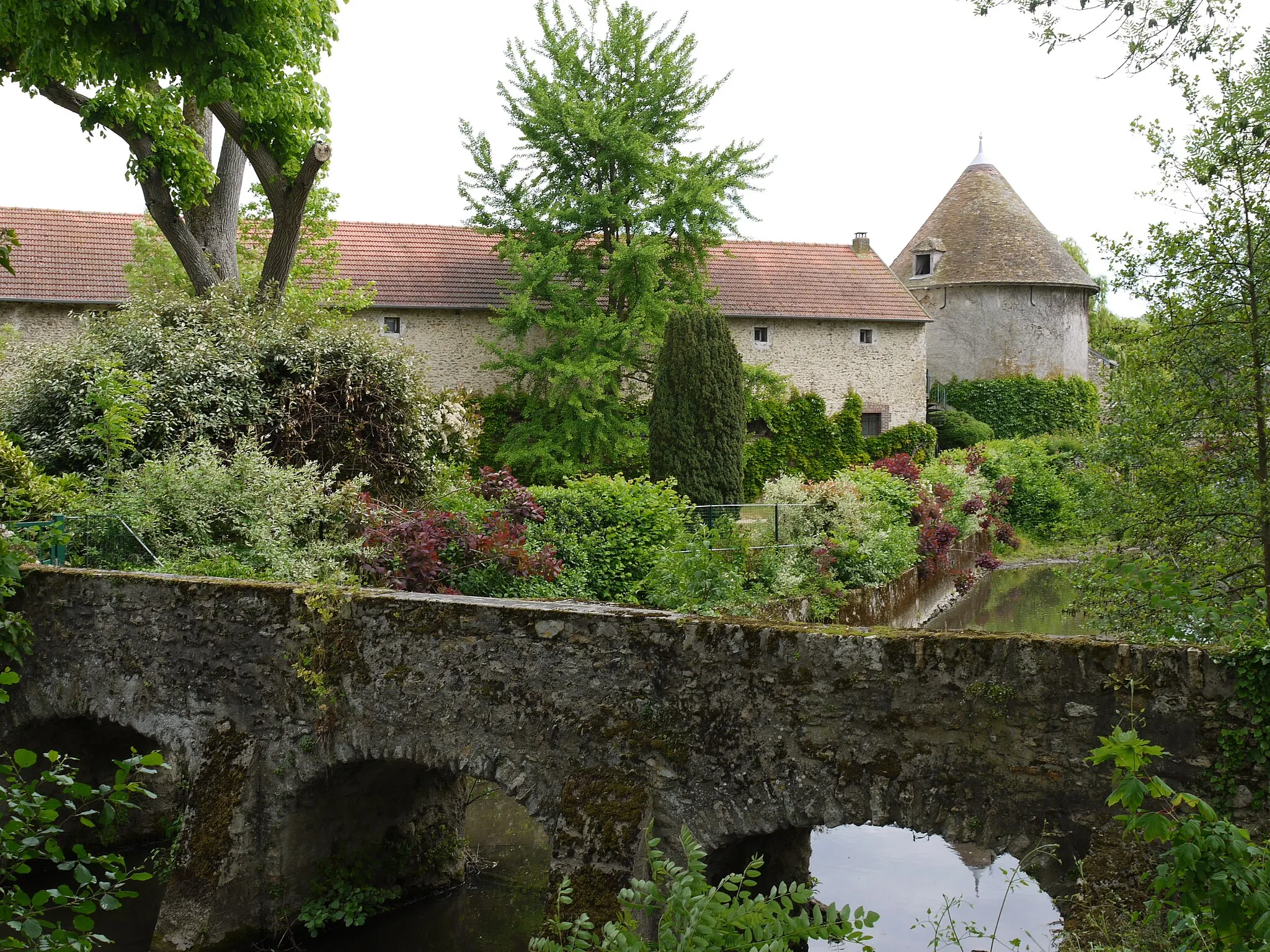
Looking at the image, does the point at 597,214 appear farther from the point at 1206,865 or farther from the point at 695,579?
the point at 1206,865

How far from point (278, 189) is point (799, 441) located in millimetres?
17089

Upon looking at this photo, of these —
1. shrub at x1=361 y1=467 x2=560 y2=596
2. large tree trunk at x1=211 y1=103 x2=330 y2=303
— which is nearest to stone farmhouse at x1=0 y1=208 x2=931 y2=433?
large tree trunk at x1=211 y1=103 x2=330 y2=303

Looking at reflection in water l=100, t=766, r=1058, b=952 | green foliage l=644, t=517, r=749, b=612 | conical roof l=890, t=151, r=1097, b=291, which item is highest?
conical roof l=890, t=151, r=1097, b=291

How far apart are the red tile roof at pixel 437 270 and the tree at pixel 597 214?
5.30 feet

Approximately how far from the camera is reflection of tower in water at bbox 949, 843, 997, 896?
367 inches

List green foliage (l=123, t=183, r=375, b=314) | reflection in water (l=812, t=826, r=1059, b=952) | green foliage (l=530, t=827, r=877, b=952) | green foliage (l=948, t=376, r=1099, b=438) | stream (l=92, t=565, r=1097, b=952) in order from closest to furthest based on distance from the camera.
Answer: green foliage (l=530, t=827, r=877, b=952)
stream (l=92, t=565, r=1097, b=952)
reflection in water (l=812, t=826, r=1059, b=952)
green foliage (l=123, t=183, r=375, b=314)
green foliage (l=948, t=376, r=1099, b=438)

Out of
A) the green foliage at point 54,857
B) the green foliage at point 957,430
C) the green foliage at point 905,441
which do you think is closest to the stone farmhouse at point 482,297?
the green foliage at point 905,441

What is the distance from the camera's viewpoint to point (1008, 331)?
34844mm

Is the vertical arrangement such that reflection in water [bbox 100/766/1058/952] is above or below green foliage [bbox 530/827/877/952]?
below

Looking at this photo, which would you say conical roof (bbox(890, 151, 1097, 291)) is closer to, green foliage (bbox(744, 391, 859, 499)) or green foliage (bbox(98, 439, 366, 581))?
green foliage (bbox(744, 391, 859, 499))

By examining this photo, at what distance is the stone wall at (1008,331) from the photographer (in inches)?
1372

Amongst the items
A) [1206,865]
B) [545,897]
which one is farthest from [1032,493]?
[1206,865]

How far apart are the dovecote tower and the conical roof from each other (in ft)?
0.10

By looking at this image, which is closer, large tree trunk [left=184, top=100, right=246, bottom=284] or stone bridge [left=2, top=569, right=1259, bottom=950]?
stone bridge [left=2, top=569, right=1259, bottom=950]
